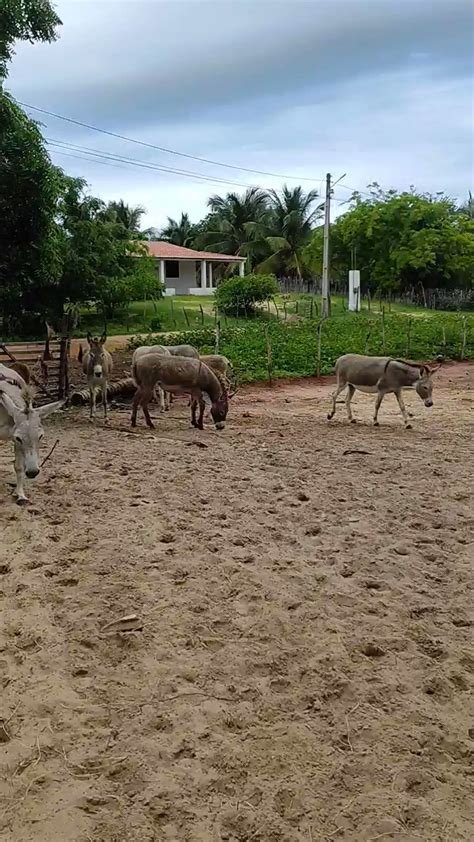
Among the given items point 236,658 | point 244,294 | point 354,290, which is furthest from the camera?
point 354,290

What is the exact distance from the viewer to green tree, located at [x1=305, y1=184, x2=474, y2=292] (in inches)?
1634

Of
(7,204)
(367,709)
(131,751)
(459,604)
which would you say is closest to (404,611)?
(459,604)

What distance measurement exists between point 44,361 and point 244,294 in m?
22.8

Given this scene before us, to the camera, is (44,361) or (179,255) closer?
(44,361)

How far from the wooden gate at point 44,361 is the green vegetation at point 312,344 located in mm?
5318

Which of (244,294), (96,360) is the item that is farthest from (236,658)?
(244,294)

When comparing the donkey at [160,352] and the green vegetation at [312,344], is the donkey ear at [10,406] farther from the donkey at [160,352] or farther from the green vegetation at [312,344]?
the green vegetation at [312,344]

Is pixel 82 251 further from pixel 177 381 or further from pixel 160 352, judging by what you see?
pixel 177 381

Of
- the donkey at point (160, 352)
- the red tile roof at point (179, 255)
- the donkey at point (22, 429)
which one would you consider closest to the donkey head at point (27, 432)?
the donkey at point (22, 429)

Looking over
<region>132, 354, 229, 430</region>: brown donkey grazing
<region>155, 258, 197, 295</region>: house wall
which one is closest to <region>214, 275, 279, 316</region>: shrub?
<region>155, 258, 197, 295</region>: house wall

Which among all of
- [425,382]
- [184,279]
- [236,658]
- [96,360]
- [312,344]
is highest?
[184,279]

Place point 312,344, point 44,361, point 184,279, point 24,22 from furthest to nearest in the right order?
point 184,279 < point 312,344 < point 44,361 < point 24,22

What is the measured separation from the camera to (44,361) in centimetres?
1427

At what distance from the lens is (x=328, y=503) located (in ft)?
24.4
